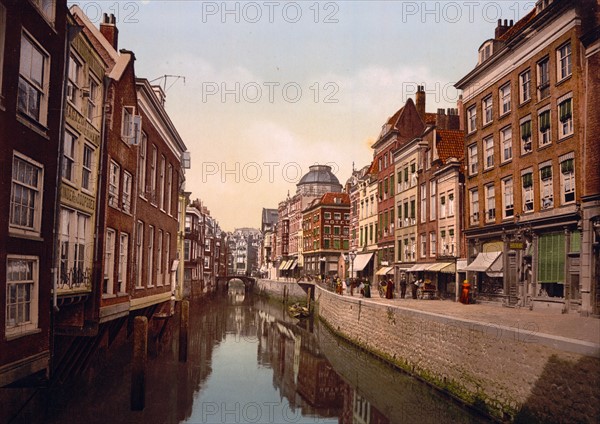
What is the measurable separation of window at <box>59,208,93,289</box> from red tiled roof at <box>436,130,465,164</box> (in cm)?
2754

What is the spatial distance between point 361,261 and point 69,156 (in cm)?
4424

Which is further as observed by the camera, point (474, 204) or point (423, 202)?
point (423, 202)

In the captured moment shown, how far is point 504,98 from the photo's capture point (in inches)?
1172

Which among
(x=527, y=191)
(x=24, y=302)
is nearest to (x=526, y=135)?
(x=527, y=191)

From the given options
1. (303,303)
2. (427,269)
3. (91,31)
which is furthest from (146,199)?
(303,303)

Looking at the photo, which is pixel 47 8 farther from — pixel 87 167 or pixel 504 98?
pixel 504 98

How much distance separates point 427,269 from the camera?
128ft

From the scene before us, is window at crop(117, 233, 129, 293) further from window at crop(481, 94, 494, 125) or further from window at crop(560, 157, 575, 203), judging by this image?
window at crop(481, 94, 494, 125)

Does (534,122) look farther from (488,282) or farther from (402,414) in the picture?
(402,414)

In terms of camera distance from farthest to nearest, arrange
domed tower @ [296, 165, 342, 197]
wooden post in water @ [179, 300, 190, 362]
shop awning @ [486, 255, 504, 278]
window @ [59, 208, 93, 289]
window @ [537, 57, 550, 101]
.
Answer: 1. domed tower @ [296, 165, 342, 197]
2. shop awning @ [486, 255, 504, 278]
3. window @ [537, 57, 550, 101]
4. wooden post in water @ [179, 300, 190, 362]
5. window @ [59, 208, 93, 289]

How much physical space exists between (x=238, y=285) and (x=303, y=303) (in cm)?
10026

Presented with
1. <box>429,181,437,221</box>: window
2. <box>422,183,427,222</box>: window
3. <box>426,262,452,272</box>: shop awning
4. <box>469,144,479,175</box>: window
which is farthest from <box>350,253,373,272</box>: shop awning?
<box>469,144,479,175</box>: window

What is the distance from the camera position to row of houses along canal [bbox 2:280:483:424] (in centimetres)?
1695

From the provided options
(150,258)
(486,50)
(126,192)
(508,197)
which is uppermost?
(486,50)
